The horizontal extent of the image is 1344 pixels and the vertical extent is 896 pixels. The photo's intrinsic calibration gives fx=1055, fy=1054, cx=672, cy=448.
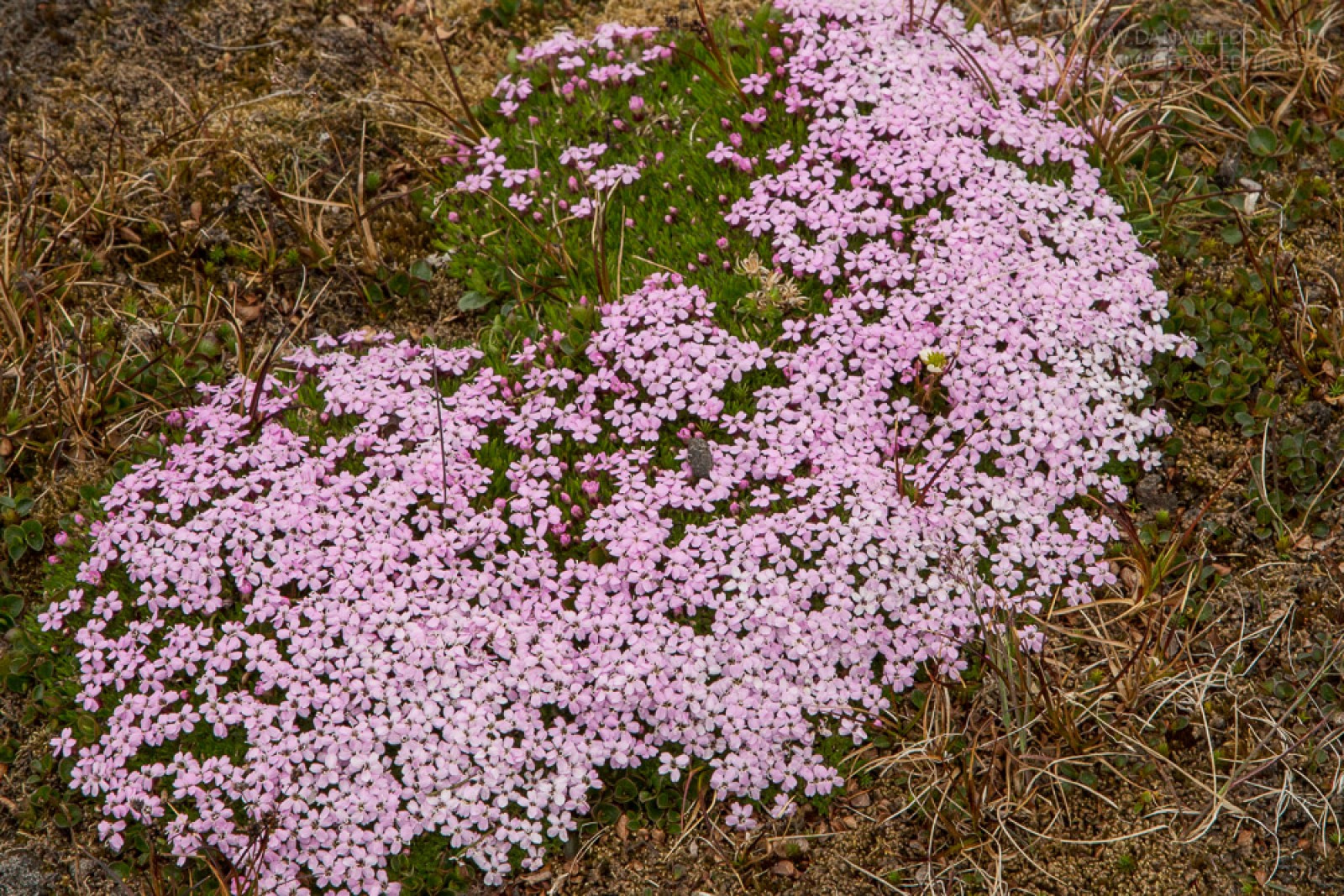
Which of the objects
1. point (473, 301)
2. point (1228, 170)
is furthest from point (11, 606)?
point (1228, 170)

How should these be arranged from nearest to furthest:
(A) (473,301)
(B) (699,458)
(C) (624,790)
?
(C) (624,790), (B) (699,458), (A) (473,301)

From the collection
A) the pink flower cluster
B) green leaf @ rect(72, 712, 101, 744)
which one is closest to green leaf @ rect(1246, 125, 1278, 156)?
the pink flower cluster

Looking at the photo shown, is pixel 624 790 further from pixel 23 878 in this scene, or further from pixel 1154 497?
pixel 1154 497

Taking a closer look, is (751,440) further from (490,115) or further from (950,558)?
(490,115)

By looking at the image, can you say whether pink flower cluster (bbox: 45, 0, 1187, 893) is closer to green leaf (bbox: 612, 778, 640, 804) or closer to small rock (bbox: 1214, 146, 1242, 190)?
green leaf (bbox: 612, 778, 640, 804)

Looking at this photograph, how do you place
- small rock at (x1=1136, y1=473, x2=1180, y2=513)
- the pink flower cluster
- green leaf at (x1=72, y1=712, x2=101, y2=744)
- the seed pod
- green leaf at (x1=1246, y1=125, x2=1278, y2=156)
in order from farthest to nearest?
green leaf at (x1=1246, y1=125, x2=1278, y2=156) → small rock at (x1=1136, y1=473, x2=1180, y2=513) → the seed pod → green leaf at (x1=72, y1=712, x2=101, y2=744) → the pink flower cluster

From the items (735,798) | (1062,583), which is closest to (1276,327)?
(1062,583)
